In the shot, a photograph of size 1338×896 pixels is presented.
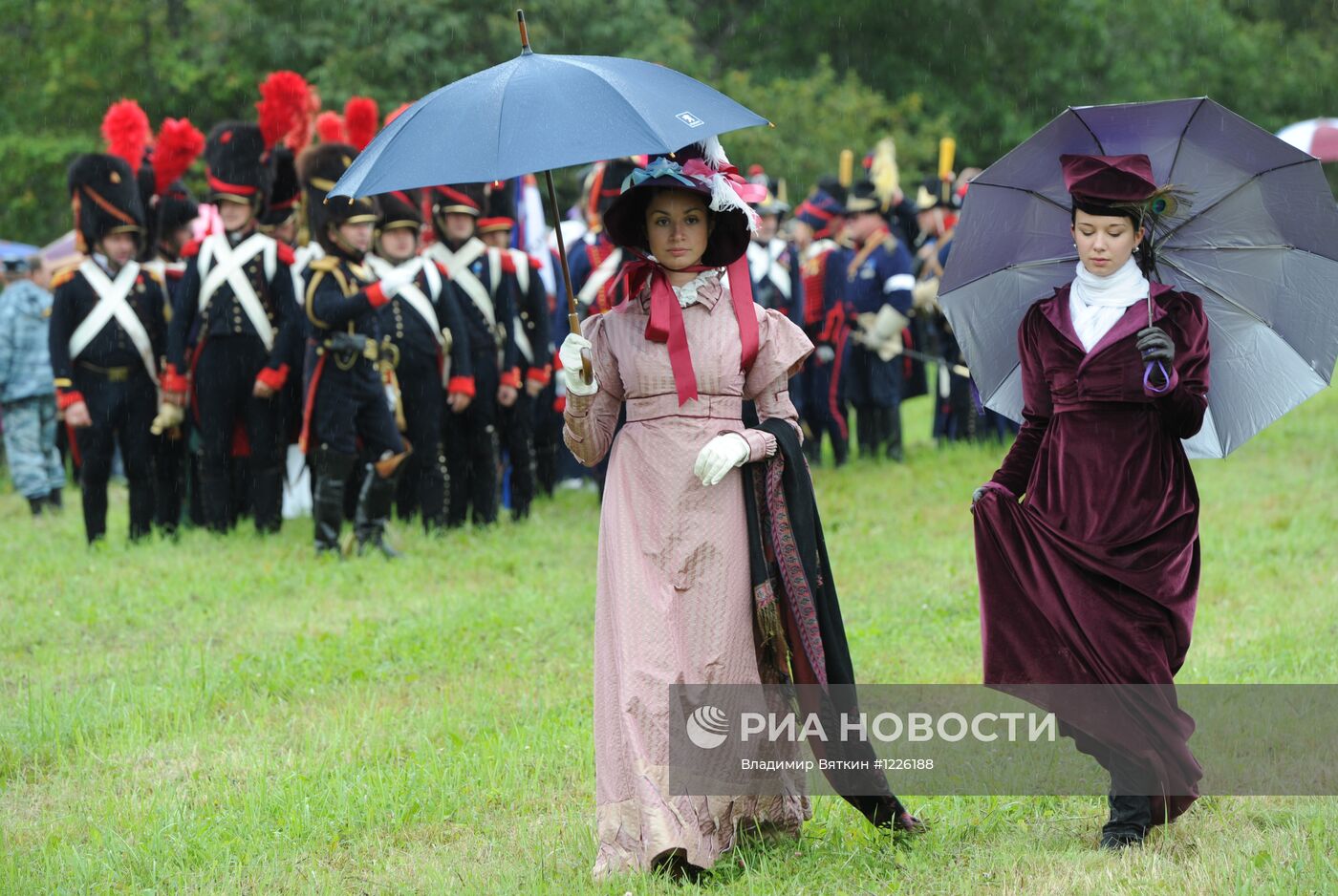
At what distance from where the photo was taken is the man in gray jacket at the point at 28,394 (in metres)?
13.4

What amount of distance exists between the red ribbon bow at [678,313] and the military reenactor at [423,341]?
226 inches

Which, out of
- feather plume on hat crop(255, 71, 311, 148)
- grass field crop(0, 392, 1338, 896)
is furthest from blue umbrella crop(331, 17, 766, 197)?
feather plume on hat crop(255, 71, 311, 148)

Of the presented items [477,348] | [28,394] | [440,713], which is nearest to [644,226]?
[440,713]

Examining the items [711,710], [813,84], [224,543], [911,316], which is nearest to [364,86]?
[813,84]

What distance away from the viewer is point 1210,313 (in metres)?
5.17

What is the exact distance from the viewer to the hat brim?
15.9 feet

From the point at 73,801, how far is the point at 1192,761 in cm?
359

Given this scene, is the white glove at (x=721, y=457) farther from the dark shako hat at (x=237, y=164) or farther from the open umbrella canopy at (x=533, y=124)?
the dark shako hat at (x=237, y=164)

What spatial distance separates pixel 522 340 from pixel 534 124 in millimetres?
7243

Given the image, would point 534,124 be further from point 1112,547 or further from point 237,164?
point 237,164

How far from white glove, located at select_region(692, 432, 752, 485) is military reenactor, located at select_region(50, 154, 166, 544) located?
22.0 feet

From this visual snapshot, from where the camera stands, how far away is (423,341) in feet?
34.9

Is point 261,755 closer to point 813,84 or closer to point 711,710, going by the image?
point 711,710

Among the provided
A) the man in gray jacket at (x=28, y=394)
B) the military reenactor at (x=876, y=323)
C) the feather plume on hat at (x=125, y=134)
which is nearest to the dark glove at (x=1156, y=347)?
A: the feather plume on hat at (x=125, y=134)
